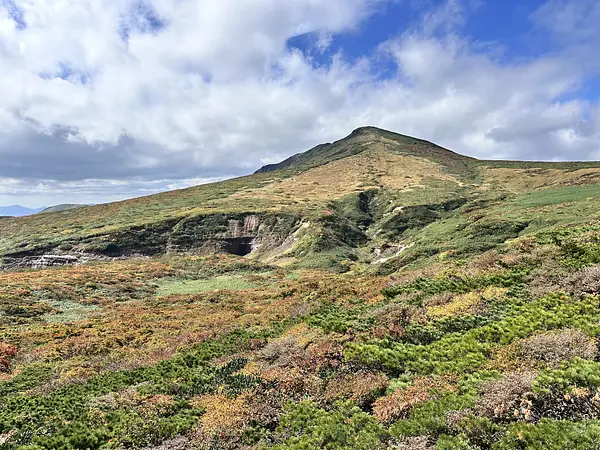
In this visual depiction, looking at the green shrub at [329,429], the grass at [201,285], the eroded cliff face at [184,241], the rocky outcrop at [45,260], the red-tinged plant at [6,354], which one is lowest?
the grass at [201,285]

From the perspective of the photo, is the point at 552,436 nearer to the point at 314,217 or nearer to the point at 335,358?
the point at 335,358

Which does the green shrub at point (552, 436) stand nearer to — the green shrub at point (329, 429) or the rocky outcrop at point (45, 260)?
the green shrub at point (329, 429)

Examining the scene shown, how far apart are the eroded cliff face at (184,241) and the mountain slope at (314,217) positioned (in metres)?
0.24

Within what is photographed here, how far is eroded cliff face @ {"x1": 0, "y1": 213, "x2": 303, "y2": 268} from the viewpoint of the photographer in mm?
80562

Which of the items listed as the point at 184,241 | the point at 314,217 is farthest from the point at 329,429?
the point at 184,241

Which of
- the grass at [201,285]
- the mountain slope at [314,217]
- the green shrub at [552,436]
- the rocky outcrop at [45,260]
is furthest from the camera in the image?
the rocky outcrop at [45,260]

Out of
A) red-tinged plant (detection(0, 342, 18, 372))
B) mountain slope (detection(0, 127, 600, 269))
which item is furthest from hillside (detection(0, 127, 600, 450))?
mountain slope (detection(0, 127, 600, 269))

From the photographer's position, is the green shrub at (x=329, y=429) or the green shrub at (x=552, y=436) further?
the green shrub at (x=329, y=429)

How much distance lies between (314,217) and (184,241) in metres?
31.8

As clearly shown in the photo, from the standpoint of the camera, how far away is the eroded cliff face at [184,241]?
80562 millimetres

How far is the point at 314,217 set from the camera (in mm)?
88562

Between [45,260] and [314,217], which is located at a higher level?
[314,217]

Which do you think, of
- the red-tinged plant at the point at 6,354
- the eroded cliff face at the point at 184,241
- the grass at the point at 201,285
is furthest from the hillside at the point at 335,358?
the eroded cliff face at the point at 184,241

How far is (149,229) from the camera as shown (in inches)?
3588
